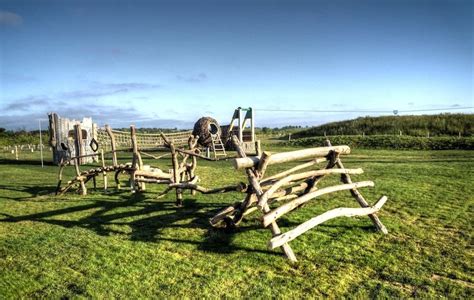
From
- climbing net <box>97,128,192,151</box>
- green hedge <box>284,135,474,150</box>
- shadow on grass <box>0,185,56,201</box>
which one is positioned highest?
climbing net <box>97,128,192,151</box>

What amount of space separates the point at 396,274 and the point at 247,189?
8.49 ft

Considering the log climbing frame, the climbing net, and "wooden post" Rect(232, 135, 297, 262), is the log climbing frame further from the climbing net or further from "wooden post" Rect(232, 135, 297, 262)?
the climbing net

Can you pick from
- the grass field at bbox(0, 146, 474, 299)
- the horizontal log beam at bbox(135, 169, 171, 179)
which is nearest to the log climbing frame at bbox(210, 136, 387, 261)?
the grass field at bbox(0, 146, 474, 299)

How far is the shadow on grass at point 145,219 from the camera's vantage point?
636 cm

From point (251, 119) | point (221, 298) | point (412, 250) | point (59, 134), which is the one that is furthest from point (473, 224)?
point (59, 134)

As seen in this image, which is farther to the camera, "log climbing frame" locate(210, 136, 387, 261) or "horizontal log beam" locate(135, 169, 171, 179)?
"horizontal log beam" locate(135, 169, 171, 179)

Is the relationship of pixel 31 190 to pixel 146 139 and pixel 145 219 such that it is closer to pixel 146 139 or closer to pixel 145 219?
pixel 145 219

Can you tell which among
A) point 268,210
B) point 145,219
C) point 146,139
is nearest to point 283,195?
point 268,210

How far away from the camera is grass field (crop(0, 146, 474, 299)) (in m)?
4.52

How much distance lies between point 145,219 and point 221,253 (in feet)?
9.23

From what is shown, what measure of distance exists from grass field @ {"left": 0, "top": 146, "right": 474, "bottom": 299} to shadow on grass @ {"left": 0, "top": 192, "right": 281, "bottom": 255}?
0.02m

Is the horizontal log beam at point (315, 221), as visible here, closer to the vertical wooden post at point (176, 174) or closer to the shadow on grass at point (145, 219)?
the shadow on grass at point (145, 219)

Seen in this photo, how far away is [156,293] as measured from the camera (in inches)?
174

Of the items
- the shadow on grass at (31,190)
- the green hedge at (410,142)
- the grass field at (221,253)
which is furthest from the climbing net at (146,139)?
the green hedge at (410,142)
